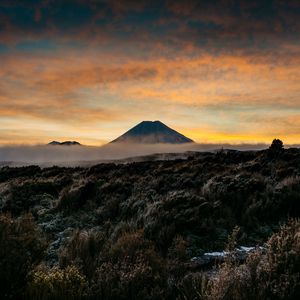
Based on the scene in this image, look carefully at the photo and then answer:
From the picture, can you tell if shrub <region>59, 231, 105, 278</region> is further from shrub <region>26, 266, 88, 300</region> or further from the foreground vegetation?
shrub <region>26, 266, 88, 300</region>

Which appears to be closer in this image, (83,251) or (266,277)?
(266,277)

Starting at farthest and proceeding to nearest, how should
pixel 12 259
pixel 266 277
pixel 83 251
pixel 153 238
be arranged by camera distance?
pixel 153 238 < pixel 83 251 < pixel 266 277 < pixel 12 259

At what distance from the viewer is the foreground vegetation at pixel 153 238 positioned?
4.96 metres

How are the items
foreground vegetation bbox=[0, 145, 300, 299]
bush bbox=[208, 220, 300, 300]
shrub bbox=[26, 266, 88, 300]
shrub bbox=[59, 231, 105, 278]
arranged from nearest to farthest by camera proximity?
bush bbox=[208, 220, 300, 300]
shrub bbox=[26, 266, 88, 300]
foreground vegetation bbox=[0, 145, 300, 299]
shrub bbox=[59, 231, 105, 278]

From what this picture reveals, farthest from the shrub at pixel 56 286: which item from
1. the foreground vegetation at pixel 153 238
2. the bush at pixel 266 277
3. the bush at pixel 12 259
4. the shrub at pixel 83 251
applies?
the bush at pixel 266 277

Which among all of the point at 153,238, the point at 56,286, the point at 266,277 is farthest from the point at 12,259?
the point at 153,238

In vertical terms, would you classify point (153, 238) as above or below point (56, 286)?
below

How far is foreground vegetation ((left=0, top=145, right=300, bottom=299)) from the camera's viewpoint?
4957mm

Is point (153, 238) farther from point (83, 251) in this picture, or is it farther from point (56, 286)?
point (56, 286)

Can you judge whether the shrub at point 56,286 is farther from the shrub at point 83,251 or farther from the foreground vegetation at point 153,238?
the shrub at point 83,251

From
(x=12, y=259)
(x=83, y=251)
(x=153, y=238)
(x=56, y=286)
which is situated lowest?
(x=153, y=238)

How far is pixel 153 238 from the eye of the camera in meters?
9.05

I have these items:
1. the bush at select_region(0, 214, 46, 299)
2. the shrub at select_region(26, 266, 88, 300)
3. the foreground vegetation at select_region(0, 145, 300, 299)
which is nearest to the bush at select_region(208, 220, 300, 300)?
the foreground vegetation at select_region(0, 145, 300, 299)

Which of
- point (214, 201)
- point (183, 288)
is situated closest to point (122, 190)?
point (214, 201)
